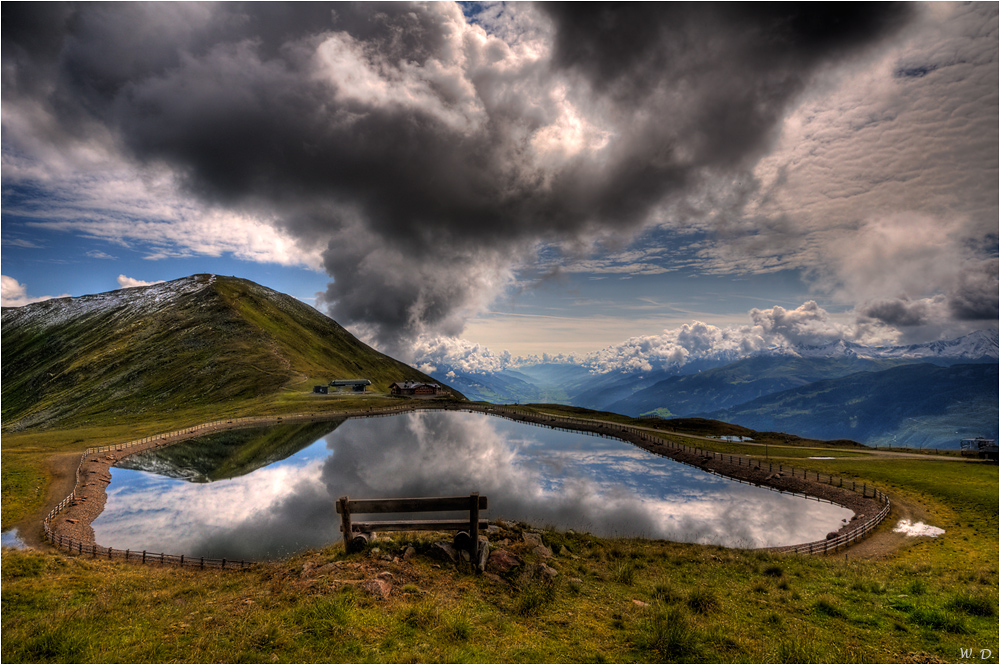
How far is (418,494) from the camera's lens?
37.1 m

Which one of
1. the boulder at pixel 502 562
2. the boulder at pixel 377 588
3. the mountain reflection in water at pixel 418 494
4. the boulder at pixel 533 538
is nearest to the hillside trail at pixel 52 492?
the mountain reflection in water at pixel 418 494

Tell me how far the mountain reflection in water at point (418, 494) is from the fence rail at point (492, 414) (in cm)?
244

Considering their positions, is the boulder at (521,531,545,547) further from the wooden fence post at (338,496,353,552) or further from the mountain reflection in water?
the wooden fence post at (338,496,353,552)

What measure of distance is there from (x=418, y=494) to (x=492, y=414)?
288 ft

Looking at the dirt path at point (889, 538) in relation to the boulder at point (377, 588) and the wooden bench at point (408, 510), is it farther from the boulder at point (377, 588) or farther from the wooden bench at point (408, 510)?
the boulder at point (377, 588)

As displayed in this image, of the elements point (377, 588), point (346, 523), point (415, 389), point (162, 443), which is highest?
point (346, 523)

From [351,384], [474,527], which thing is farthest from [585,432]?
[351,384]

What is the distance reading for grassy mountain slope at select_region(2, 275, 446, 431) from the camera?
4643 inches

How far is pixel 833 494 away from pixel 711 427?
188 ft

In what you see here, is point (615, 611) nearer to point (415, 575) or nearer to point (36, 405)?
point (415, 575)

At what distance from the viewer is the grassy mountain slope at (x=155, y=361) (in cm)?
11794

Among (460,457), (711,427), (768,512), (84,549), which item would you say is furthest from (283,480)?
(711,427)

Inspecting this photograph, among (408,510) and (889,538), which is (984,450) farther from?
(408,510)

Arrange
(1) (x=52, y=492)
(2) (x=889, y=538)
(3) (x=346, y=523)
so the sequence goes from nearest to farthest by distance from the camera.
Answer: (3) (x=346, y=523) < (2) (x=889, y=538) < (1) (x=52, y=492)
